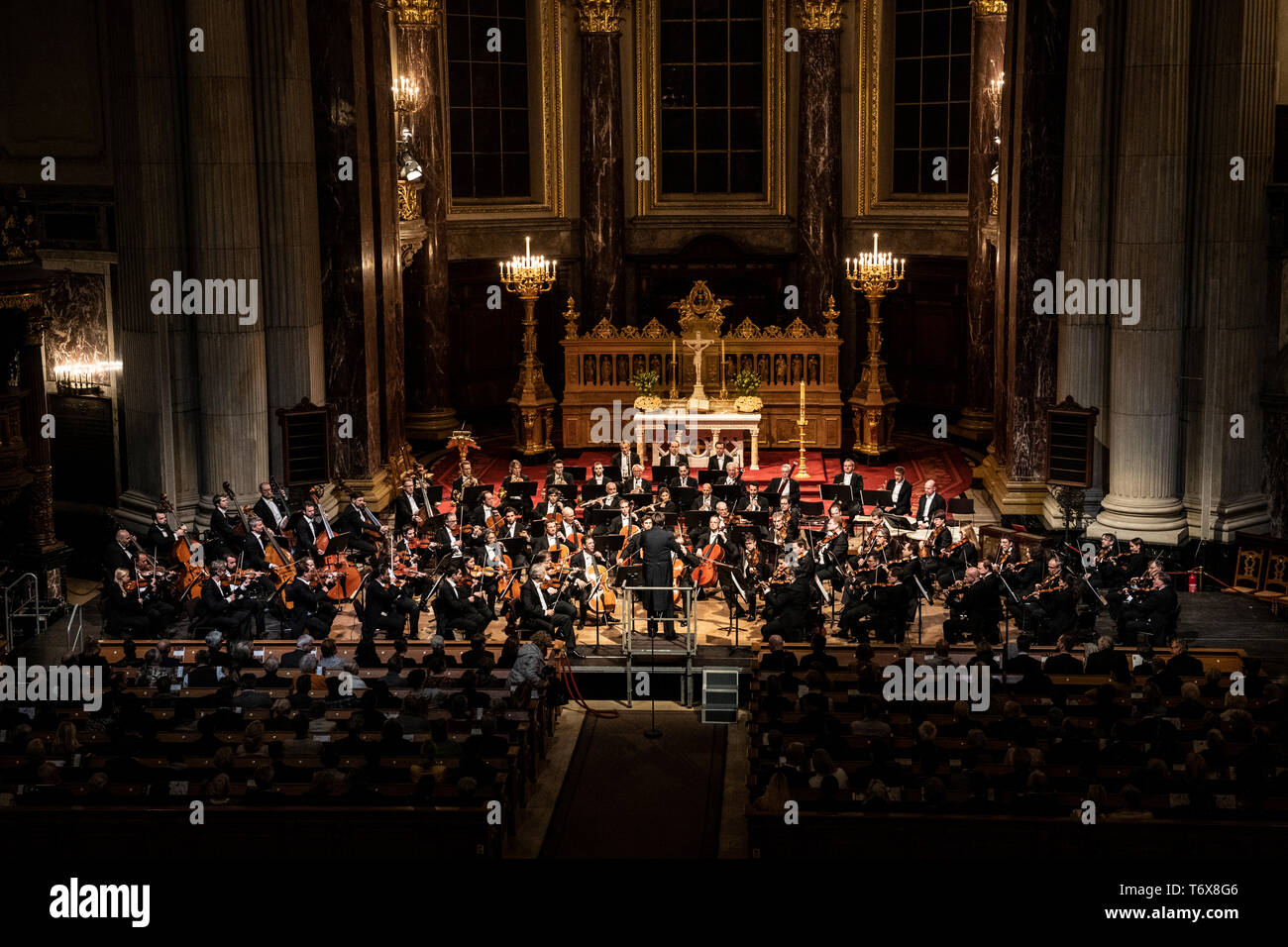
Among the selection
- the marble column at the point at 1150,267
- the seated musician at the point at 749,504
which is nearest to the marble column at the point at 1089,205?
the marble column at the point at 1150,267

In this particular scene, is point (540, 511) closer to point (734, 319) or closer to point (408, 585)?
point (408, 585)

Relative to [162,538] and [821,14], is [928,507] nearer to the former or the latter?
[162,538]

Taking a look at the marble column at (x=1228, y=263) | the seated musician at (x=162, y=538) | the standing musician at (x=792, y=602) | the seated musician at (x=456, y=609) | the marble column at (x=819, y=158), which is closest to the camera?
the standing musician at (x=792, y=602)

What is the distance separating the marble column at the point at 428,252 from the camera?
28203mm

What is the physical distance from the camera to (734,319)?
31938 millimetres

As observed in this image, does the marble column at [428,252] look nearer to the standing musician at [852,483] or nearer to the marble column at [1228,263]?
the standing musician at [852,483]

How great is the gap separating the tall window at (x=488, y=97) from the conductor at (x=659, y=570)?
14.0 m

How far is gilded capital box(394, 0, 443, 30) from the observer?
27.7 m

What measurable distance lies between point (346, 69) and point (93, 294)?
15.2 feet

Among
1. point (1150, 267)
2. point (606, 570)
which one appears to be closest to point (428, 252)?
point (606, 570)

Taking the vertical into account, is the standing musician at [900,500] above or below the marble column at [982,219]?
below

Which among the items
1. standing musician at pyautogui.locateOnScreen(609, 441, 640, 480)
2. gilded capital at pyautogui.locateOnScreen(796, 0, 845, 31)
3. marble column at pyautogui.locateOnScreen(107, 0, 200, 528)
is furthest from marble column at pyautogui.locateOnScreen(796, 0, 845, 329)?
marble column at pyautogui.locateOnScreen(107, 0, 200, 528)
